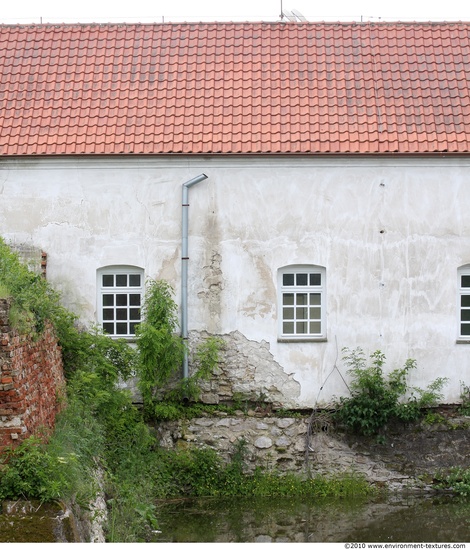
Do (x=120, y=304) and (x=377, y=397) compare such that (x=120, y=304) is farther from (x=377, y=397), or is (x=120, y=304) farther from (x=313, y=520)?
(x=313, y=520)

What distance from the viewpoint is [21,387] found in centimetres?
1085

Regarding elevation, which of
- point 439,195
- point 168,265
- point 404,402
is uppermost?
point 439,195

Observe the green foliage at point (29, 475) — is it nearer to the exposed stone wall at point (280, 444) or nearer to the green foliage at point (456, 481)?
the exposed stone wall at point (280, 444)

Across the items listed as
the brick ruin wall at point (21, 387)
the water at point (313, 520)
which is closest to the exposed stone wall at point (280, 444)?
the water at point (313, 520)

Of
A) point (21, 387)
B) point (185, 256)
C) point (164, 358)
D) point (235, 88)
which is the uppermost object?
point (235, 88)

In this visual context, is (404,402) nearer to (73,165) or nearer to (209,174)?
(209,174)

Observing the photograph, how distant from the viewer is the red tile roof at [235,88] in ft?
57.1

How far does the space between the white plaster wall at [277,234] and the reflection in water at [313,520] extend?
2869 mm

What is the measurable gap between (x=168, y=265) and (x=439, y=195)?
5126mm

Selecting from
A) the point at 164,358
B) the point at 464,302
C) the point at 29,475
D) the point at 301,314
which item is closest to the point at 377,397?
the point at 301,314

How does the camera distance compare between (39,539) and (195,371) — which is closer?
(39,539)

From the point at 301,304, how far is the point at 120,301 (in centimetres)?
334

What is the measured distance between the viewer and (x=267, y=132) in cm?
1753

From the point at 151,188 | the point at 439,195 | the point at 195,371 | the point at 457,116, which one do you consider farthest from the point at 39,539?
the point at 457,116
